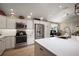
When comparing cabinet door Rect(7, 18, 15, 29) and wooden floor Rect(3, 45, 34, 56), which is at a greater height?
cabinet door Rect(7, 18, 15, 29)

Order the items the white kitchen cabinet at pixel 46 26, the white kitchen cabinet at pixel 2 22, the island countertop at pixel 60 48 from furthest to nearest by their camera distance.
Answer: the white kitchen cabinet at pixel 46 26
the white kitchen cabinet at pixel 2 22
the island countertop at pixel 60 48

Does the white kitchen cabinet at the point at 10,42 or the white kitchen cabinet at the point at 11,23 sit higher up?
the white kitchen cabinet at the point at 11,23

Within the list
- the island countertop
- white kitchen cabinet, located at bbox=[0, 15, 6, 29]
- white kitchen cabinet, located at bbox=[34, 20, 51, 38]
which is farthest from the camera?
white kitchen cabinet, located at bbox=[34, 20, 51, 38]

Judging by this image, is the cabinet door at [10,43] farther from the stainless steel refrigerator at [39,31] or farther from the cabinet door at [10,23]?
the stainless steel refrigerator at [39,31]

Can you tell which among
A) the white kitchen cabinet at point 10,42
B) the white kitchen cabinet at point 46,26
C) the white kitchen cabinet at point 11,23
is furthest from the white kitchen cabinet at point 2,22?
the white kitchen cabinet at point 46,26

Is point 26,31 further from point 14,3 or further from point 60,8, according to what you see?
point 60,8

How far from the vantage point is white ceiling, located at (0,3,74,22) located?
126 cm

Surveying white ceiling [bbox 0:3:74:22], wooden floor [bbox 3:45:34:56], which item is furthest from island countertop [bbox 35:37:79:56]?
white ceiling [bbox 0:3:74:22]

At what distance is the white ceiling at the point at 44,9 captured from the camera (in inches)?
49.6

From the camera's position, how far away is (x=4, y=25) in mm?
1251

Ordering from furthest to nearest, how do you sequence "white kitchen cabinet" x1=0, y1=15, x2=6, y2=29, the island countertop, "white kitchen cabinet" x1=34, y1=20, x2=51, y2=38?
1. "white kitchen cabinet" x1=34, y1=20, x2=51, y2=38
2. "white kitchen cabinet" x1=0, y1=15, x2=6, y2=29
3. the island countertop

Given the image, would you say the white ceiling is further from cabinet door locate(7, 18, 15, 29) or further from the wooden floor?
the wooden floor

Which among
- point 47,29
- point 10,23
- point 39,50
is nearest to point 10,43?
point 10,23

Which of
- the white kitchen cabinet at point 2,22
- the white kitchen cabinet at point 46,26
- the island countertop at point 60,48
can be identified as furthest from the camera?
the white kitchen cabinet at point 46,26
